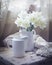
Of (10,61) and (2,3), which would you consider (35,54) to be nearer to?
(10,61)

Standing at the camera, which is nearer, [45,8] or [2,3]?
[2,3]

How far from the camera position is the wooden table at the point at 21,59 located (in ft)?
3.96

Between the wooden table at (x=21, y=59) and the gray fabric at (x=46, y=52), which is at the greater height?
the gray fabric at (x=46, y=52)

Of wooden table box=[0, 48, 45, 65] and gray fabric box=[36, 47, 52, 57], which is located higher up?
gray fabric box=[36, 47, 52, 57]

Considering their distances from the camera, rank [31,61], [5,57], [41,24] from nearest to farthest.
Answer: [31,61], [5,57], [41,24]

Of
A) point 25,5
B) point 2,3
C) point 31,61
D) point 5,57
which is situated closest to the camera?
point 31,61

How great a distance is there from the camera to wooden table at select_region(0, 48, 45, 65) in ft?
3.96

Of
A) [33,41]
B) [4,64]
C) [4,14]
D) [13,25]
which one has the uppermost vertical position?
[4,14]

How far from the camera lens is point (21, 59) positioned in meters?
1.27

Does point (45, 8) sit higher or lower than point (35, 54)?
higher

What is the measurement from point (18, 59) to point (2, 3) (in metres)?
0.67

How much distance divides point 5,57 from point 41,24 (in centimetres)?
42

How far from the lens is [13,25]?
1.83 m

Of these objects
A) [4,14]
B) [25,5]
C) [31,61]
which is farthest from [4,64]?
[25,5]
